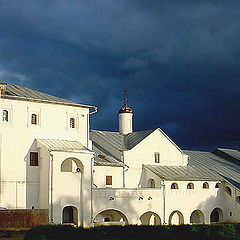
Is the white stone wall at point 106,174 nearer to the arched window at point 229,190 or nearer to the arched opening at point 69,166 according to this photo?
the arched opening at point 69,166

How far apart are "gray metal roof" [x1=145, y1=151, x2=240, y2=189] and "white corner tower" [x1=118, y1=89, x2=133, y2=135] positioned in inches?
242

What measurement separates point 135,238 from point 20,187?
11.8 metres

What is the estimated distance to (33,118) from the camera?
124 ft

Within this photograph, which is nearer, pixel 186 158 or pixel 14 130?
pixel 14 130

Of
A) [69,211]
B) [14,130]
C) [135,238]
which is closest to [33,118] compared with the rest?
[14,130]

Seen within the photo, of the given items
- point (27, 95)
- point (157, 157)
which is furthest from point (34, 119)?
point (157, 157)

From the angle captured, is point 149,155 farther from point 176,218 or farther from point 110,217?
point 110,217

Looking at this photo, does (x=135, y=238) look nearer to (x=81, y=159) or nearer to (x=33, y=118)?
(x=81, y=159)

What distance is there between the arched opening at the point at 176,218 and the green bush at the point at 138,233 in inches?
504

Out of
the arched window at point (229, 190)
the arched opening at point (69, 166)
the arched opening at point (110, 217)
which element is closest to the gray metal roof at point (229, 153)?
the arched window at point (229, 190)

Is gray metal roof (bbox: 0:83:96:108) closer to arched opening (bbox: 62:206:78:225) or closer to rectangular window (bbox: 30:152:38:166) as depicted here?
rectangular window (bbox: 30:152:38:166)

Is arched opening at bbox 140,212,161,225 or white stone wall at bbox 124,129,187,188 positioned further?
white stone wall at bbox 124,129,187,188

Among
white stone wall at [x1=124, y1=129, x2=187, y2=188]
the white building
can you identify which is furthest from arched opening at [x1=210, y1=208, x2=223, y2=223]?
white stone wall at [x1=124, y1=129, x2=187, y2=188]

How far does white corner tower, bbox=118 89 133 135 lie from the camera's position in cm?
5153
